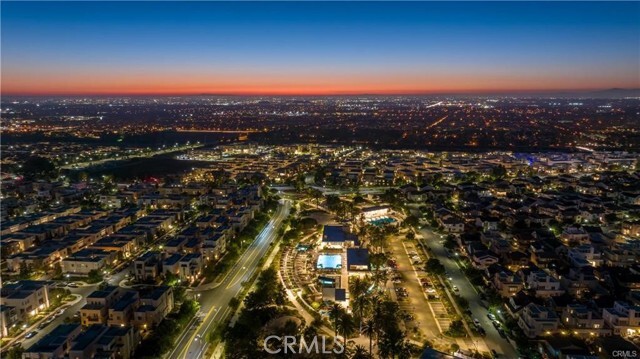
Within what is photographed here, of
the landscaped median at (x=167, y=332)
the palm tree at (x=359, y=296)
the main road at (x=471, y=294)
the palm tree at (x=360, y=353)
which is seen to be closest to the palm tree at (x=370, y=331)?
the palm tree at (x=360, y=353)

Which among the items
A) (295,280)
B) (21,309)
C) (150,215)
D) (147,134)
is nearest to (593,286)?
(295,280)

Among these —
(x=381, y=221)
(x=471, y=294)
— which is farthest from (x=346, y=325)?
(x=381, y=221)

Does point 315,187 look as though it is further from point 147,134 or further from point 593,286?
point 147,134

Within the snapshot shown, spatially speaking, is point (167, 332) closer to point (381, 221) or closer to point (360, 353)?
point (360, 353)

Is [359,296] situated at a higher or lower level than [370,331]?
lower

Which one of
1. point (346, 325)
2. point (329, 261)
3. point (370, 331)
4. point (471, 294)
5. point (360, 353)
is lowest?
point (471, 294)

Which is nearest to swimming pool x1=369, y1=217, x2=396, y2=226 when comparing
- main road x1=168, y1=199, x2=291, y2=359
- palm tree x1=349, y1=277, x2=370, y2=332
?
main road x1=168, y1=199, x2=291, y2=359

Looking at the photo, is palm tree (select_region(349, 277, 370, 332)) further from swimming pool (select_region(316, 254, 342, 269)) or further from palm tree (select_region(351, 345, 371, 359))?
swimming pool (select_region(316, 254, 342, 269))
